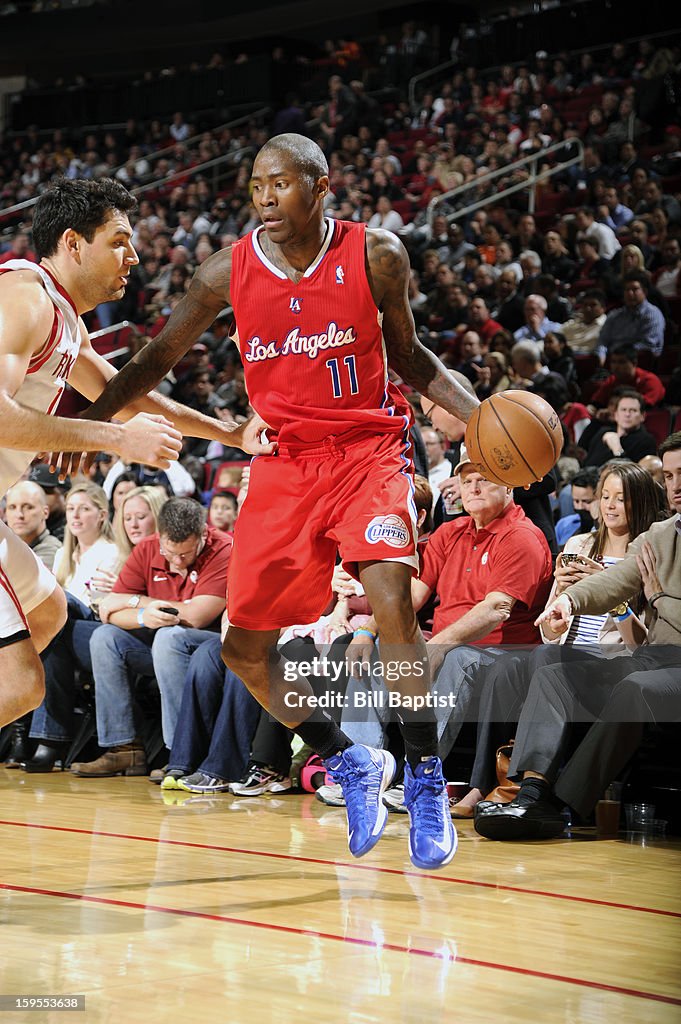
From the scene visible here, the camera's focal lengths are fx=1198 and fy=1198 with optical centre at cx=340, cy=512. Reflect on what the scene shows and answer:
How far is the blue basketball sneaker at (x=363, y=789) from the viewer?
3574 mm

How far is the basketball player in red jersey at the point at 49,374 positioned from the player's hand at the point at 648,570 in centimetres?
168

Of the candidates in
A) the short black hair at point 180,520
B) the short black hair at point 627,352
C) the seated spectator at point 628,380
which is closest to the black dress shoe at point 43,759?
the short black hair at point 180,520

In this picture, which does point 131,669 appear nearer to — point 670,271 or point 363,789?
point 363,789

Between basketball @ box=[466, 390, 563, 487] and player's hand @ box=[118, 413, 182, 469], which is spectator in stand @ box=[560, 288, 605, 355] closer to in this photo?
basketball @ box=[466, 390, 563, 487]

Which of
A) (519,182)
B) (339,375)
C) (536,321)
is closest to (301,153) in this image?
(339,375)

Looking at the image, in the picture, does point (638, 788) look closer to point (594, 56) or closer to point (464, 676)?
point (464, 676)

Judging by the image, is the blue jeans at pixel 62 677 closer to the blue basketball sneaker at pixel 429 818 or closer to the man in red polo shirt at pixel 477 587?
the man in red polo shirt at pixel 477 587

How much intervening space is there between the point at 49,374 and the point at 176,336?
1.71ft

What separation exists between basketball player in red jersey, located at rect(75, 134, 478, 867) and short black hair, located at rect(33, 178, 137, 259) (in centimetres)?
41

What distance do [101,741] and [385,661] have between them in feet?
9.61

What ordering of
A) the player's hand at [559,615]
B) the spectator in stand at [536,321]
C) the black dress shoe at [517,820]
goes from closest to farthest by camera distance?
the player's hand at [559,615] → the black dress shoe at [517,820] → the spectator in stand at [536,321]

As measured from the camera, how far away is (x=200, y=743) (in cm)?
568

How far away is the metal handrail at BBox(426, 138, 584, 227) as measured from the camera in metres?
12.6

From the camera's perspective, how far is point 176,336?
381 centimetres
